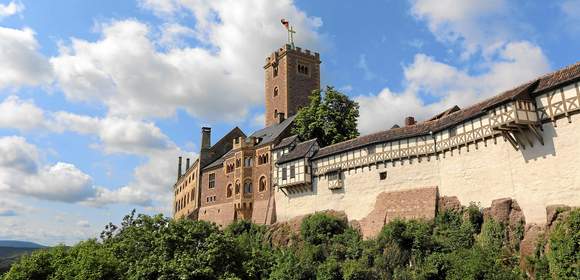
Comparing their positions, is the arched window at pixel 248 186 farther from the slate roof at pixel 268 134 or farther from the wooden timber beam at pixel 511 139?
the wooden timber beam at pixel 511 139

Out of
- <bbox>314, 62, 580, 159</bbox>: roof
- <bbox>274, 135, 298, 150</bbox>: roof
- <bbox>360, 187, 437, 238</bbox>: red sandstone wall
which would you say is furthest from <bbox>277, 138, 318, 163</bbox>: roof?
<bbox>360, 187, 437, 238</bbox>: red sandstone wall

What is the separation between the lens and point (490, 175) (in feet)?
100

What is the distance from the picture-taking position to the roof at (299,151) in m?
45.6

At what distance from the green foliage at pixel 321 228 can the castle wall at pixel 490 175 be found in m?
1.53

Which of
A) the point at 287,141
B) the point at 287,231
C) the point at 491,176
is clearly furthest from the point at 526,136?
the point at 287,141

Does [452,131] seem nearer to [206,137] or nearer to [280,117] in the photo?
[280,117]

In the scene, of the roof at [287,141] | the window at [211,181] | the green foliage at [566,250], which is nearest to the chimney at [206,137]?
the window at [211,181]

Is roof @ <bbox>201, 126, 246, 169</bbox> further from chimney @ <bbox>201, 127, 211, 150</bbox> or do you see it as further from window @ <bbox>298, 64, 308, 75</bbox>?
window @ <bbox>298, 64, 308, 75</bbox>

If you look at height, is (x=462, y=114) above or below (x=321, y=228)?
above

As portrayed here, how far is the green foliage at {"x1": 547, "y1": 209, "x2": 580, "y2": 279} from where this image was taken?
2300 centimetres

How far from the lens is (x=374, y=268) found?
32.5m

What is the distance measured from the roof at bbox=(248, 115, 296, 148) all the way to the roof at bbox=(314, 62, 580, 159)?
875 cm

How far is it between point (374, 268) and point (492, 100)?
13.0 m

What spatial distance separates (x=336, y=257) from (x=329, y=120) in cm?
1895
